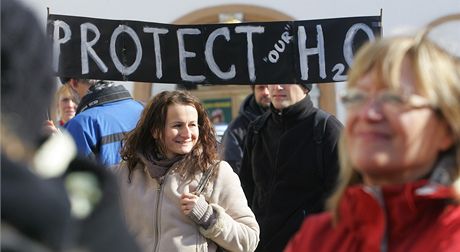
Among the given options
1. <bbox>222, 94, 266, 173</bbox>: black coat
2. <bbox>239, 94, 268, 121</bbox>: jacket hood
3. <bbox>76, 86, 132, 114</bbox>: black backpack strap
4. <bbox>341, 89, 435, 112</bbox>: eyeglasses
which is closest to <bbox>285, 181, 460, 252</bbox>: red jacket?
<bbox>341, 89, 435, 112</bbox>: eyeglasses

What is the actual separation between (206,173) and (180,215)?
0.70ft

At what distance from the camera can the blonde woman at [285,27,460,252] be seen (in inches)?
77.2

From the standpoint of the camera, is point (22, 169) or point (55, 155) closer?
point (22, 169)

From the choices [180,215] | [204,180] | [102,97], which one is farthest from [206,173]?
[102,97]

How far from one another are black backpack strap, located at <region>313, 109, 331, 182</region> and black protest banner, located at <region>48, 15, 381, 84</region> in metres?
0.27

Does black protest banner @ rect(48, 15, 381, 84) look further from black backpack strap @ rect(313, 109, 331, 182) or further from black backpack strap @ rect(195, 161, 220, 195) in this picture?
black backpack strap @ rect(195, 161, 220, 195)

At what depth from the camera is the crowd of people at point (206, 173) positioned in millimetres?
1206

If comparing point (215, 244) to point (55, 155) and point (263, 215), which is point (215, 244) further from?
point (55, 155)

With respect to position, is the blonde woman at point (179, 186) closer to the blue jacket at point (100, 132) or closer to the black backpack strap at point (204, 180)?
the black backpack strap at point (204, 180)

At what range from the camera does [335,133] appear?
4840 millimetres

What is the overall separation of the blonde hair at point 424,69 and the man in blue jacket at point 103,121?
2.77 meters

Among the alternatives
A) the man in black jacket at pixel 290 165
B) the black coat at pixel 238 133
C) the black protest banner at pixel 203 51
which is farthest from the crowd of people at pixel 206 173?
the black coat at pixel 238 133

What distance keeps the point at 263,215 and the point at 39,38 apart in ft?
12.3

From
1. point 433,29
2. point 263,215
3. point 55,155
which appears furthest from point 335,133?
point 55,155
